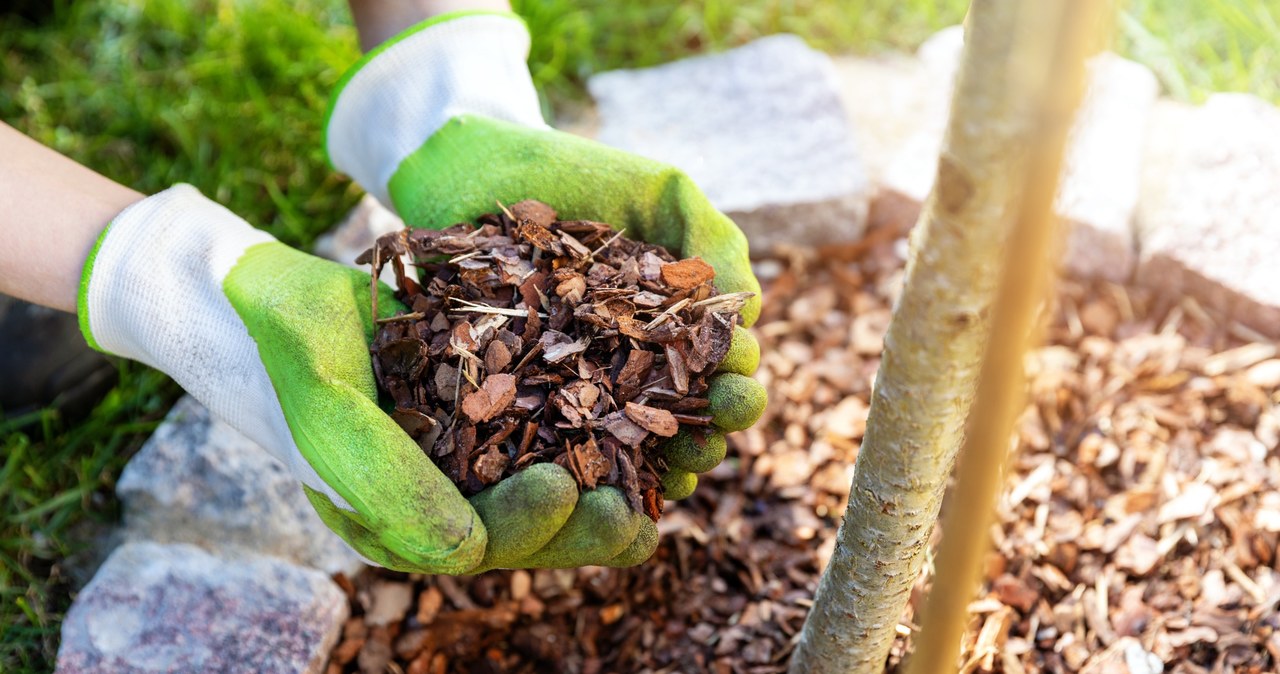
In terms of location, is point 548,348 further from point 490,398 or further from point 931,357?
point 931,357

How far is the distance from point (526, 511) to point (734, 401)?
330mm

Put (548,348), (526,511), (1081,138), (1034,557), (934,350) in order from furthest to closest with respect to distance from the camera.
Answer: (1081,138), (1034,557), (548,348), (526,511), (934,350)

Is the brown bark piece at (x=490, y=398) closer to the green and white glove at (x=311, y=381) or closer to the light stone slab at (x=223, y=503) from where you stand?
the green and white glove at (x=311, y=381)

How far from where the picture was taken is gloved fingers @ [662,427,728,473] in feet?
4.76

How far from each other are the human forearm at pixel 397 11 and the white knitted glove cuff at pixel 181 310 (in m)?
0.63

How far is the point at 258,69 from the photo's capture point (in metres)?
2.80

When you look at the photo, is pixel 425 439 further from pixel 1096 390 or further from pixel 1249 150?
pixel 1249 150

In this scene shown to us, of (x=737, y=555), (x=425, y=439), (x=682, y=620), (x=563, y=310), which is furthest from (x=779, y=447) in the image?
(x=425, y=439)

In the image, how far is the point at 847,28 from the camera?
3004mm

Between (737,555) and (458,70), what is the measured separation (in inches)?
41.8

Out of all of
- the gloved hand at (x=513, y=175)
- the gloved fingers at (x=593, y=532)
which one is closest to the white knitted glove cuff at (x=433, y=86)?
the gloved hand at (x=513, y=175)

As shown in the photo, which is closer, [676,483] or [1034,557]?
[676,483]

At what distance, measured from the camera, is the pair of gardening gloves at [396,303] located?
134 cm

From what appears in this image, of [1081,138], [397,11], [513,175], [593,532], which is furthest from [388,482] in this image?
[1081,138]
